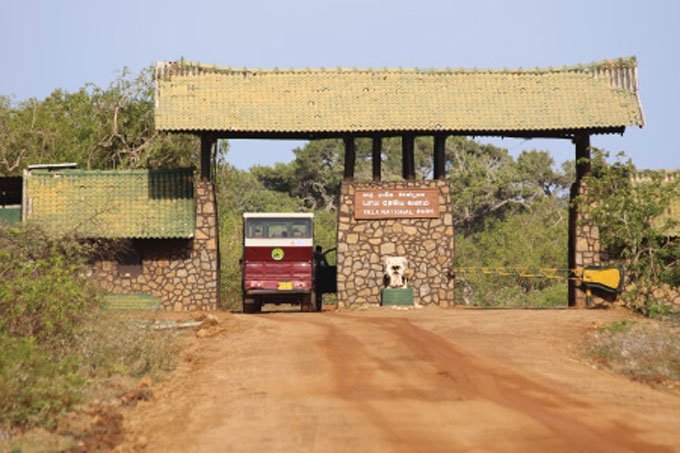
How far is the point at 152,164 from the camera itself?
4619 cm

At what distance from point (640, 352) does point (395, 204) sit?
15.0 meters

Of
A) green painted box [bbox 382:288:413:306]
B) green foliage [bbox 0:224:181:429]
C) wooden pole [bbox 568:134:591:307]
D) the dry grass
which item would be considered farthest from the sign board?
green foliage [bbox 0:224:181:429]

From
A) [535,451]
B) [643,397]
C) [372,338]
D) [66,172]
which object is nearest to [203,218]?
[66,172]

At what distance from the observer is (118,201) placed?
105ft

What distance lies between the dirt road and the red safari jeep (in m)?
9.19

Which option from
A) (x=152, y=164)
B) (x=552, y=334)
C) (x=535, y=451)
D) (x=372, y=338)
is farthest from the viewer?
(x=152, y=164)

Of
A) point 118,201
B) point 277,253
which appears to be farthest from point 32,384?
point 118,201

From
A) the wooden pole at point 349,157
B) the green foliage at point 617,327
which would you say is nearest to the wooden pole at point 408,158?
the wooden pole at point 349,157

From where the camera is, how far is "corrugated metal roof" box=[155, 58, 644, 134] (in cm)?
3078

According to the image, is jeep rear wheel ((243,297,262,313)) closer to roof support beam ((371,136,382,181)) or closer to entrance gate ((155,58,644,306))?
entrance gate ((155,58,644,306))

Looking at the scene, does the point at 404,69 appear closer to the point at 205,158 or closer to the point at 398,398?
the point at 205,158

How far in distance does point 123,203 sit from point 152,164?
14.3m

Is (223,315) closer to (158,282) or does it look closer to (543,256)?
(158,282)

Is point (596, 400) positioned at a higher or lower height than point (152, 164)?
lower
